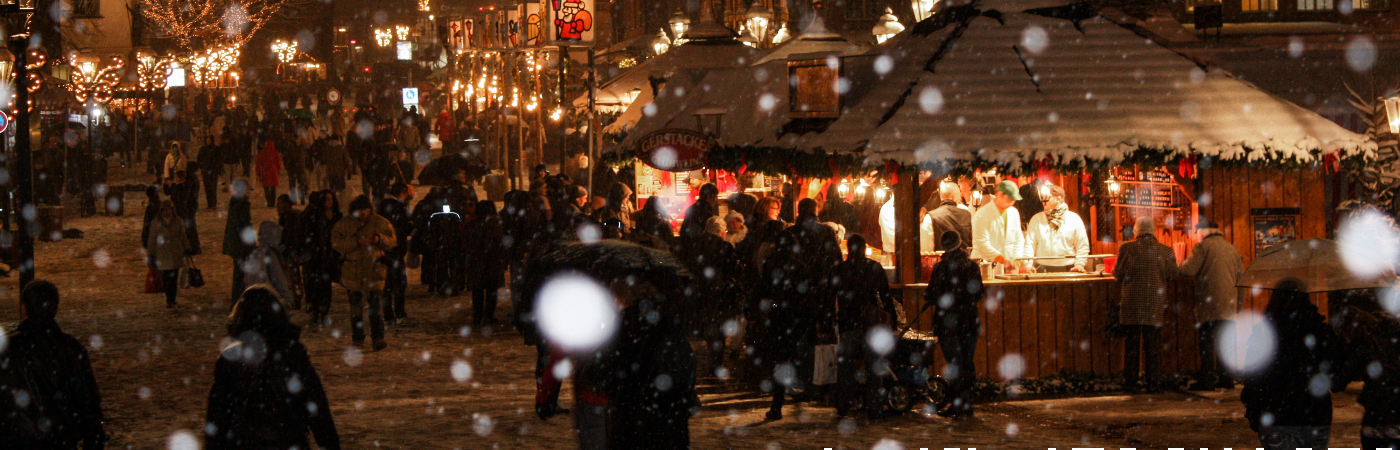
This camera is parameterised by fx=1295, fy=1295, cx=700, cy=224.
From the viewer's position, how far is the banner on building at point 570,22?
817 inches

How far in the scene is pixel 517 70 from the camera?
2711 cm

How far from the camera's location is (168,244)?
15.9 meters

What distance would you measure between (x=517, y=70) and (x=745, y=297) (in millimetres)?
17074

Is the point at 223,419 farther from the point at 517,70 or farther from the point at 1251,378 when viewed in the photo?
the point at 517,70

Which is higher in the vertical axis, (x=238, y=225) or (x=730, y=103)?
(x=730, y=103)

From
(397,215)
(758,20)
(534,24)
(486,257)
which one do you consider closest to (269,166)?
(534,24)

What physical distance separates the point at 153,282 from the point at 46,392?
487 inches

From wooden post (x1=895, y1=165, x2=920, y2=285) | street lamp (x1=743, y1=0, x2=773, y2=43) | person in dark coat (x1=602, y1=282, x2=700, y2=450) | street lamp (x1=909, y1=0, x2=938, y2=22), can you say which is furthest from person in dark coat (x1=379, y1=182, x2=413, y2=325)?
street lamp (x1=743, y1=0, x2=773, y2=43)

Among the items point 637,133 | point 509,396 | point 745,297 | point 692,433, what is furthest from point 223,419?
point 637,133

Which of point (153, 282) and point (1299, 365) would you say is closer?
point (1299, 365)

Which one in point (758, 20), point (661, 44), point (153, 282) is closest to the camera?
point (153, 282)

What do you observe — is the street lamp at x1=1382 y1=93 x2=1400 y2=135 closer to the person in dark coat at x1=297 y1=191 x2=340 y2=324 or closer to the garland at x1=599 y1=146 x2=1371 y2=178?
the garland at x1=599 y1=146 x2=1371 y2=178

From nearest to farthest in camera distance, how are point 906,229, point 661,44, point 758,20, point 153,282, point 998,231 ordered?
point 906,229 → point 998,231 → point 153,282 → point 758,20 → point 661,44

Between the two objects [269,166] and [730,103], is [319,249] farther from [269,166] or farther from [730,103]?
[269,166]
